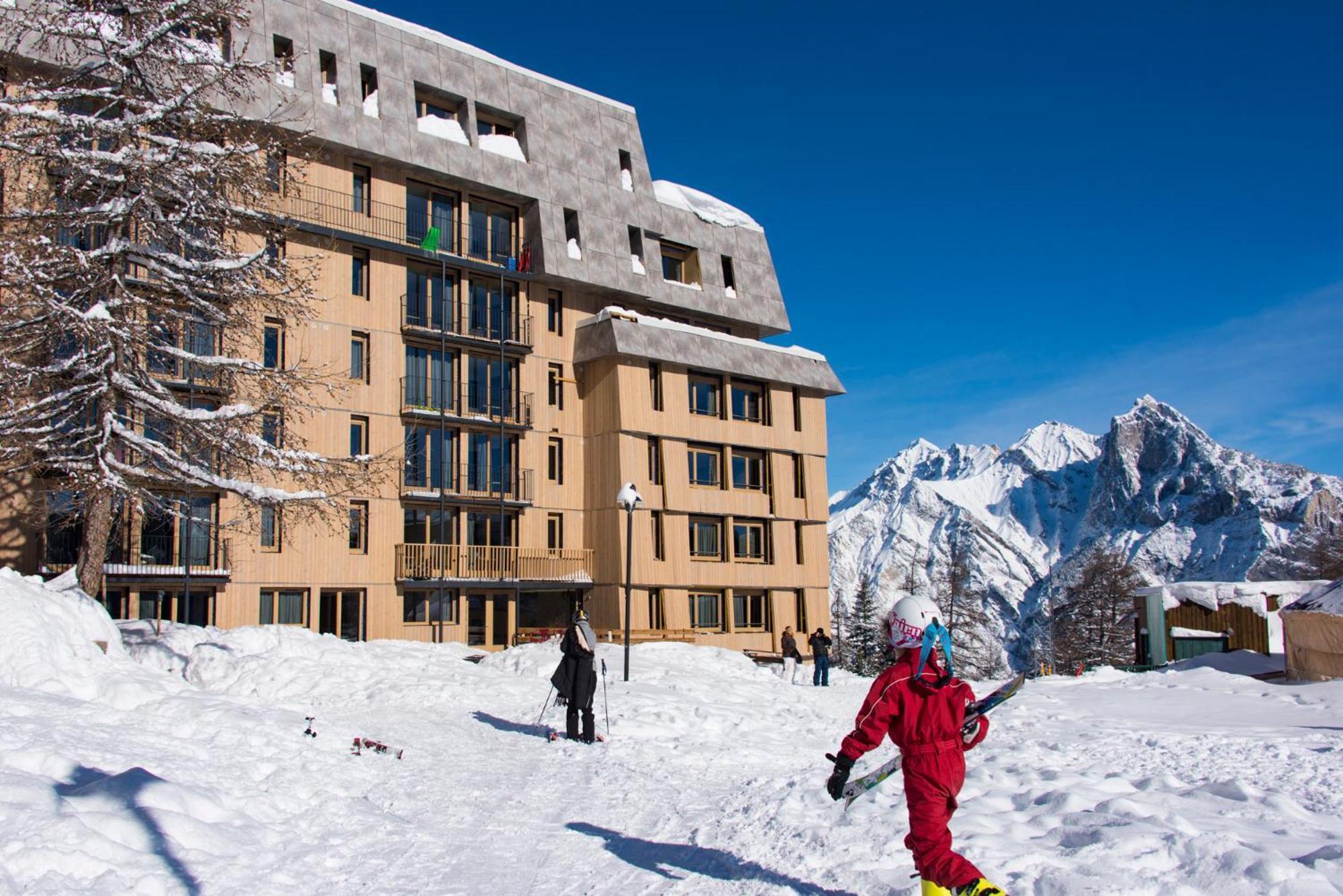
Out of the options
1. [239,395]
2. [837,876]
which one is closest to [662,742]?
[837,876]

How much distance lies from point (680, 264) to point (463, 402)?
1130 centimetres

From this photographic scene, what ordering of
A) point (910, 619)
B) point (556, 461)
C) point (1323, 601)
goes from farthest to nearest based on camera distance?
point (556, 461), point (1323, 601), point (910, 619)

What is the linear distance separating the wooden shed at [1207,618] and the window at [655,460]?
18588 millimetres

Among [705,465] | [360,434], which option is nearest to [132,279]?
[360,434]

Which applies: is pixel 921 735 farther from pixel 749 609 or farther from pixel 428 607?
pixel 749 609

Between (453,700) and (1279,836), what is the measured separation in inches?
504

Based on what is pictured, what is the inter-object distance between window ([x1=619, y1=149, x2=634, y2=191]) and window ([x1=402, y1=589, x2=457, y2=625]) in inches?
627

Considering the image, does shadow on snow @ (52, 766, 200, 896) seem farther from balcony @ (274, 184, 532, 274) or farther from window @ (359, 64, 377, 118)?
window @ (359, 64, 377, 118)

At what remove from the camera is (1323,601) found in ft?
86.7

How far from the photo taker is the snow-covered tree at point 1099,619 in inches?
2852

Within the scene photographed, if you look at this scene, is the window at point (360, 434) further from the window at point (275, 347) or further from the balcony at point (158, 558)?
the balcony at point (158, 558)

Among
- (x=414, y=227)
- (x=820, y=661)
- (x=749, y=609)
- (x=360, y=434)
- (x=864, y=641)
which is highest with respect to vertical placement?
(x=414, y=227)

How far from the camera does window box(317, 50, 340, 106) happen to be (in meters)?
31.5

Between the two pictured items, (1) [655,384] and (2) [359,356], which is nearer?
(2) [359,356]
